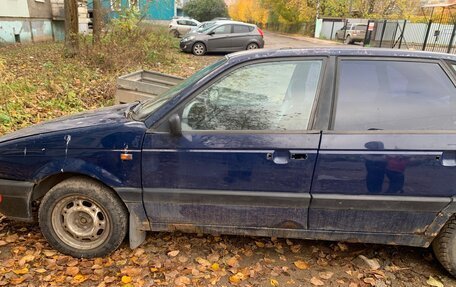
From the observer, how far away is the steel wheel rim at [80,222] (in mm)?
2867

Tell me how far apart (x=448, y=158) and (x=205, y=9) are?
4605 centimetres

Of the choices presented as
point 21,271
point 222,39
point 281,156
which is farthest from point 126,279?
point 222,39

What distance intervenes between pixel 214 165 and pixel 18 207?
5.80 ft

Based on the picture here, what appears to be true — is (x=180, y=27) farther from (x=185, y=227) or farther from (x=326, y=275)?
(x=326, y=275)

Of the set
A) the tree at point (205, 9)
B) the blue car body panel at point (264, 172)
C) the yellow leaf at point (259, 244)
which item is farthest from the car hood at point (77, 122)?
the tree at point (205, 9)

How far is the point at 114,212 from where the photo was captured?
2818 millimetres

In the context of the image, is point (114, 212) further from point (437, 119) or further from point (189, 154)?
point (437, 119)

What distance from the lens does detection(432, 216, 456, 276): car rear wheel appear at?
2657 mm

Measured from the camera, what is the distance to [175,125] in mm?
Answer: 2584

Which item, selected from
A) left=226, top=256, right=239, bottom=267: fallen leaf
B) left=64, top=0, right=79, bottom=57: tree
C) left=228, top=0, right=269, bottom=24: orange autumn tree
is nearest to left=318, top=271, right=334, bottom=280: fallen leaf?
left=226, top=256, right=239, bottom=267: fallen leaf

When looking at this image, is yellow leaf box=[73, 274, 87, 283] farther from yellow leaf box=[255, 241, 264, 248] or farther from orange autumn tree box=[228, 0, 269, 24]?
orange autumn tree box=[228, 0, 269, 24]

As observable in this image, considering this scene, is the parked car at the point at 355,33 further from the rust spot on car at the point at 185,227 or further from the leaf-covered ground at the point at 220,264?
the rust spot on car at the point at 185,227

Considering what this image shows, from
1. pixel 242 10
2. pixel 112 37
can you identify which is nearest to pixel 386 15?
pixel 242 10

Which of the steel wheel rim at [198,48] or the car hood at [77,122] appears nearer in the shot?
the car hood at [77,122]
